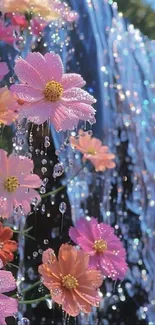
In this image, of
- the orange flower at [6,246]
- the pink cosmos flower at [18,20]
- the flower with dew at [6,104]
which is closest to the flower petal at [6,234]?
the orange flower at [6,246]

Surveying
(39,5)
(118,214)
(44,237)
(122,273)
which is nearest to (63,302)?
(122,273)

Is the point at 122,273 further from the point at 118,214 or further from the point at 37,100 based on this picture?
the point at 118,214

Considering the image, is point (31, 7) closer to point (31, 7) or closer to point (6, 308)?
point (31, 7)

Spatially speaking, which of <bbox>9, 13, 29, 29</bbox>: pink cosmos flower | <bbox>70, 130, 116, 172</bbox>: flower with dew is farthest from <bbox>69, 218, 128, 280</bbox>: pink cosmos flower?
<bbox>9, 13, 29, 29</bbox>: pink cosmos flower

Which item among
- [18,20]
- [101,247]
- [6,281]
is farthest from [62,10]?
[6,281]

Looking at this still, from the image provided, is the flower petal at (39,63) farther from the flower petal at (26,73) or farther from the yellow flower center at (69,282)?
the yellow flower center at (69,282)
